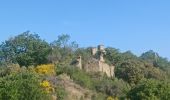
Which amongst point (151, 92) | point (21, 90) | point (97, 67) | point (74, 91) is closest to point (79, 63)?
point (97, 67)

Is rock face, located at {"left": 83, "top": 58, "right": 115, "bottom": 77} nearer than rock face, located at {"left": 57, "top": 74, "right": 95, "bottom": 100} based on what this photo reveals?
No

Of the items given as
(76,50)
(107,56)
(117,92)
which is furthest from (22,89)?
(107,56)

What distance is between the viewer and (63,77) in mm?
73125

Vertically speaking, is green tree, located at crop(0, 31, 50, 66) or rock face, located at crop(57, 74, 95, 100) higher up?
green tree, located at crop(0, 31, 50, 66)

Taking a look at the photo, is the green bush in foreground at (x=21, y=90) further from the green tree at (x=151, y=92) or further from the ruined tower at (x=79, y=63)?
the ruined tower at (x=79, y=63)

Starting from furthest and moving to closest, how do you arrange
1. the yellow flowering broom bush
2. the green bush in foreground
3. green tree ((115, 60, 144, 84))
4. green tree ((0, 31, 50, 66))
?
green tree ((0, 31, 50, 66)) < green tree ((115, 60, 144, 84)) < the yellow flowering broom bush < the green bush in foreground

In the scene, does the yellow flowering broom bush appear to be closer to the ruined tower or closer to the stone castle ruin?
the ruined tower

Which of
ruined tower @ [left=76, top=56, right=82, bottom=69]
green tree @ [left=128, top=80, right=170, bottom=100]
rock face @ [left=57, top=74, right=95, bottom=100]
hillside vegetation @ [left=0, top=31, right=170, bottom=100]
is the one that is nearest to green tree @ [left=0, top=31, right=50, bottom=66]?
hillside vegetation @ [left=0, top=31, right=170, bottom=100]

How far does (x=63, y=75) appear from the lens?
244 feet

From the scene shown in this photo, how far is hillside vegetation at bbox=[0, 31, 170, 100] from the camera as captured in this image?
5384 cm

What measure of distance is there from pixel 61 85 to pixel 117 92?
790 cm

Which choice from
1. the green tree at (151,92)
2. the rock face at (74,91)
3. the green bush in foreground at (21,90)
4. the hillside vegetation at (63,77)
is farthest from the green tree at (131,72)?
the green bush in foreground at (21,90)

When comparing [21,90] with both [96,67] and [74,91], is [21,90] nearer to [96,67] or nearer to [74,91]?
[74,91]

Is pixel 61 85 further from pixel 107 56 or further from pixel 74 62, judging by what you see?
pixel 107 56
